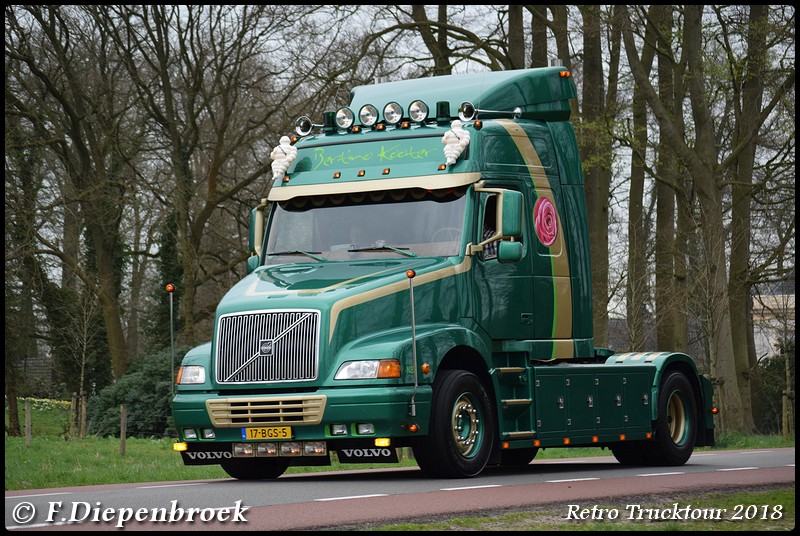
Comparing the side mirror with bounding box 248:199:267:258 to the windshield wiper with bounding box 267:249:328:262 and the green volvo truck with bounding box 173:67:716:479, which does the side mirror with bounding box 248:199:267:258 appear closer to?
the green volvo truck with bounding box 173:67:716:479

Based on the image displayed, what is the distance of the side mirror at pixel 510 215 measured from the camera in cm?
1512

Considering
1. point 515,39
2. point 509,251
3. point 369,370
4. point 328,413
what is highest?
point 515,39

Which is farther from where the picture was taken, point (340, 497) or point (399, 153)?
point (399, 153)

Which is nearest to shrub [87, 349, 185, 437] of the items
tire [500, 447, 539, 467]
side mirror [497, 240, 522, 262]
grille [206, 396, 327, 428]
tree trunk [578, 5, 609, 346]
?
tree trunk [578, 5, 609, 346]

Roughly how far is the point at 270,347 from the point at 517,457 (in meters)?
5.44

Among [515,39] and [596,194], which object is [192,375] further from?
[596,194]

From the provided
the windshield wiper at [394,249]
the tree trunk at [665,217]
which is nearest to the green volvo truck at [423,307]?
the windshield wiper at [394,249]

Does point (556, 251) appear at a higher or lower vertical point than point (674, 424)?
higher

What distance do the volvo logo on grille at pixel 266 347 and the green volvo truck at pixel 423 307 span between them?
2 cm

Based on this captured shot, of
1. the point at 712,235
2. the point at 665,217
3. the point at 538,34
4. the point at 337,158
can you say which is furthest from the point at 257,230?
the point at 665,217

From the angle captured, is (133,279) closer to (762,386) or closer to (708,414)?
(762,386)

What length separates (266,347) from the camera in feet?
46.5

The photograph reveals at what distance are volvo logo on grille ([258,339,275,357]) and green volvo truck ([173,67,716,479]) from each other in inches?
1.0

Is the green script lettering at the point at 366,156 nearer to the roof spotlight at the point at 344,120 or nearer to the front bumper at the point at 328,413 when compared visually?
the roof spotlight at the point at 344,120
